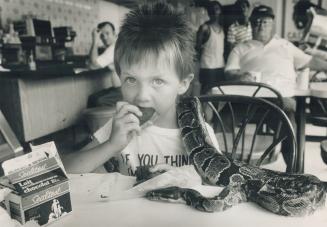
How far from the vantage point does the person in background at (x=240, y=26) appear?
1.61m

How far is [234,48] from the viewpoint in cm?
218

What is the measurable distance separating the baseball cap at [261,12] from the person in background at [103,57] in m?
0.95

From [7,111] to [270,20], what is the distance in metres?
1.69

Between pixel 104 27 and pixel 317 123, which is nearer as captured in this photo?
pixel 317 123

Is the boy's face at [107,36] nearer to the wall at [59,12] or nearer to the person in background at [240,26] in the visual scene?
the wall at [59,12]

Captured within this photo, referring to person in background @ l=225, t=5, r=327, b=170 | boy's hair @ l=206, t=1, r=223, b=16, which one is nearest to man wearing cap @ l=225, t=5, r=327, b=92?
person in background @ l=225, t=5, r=327, b=170

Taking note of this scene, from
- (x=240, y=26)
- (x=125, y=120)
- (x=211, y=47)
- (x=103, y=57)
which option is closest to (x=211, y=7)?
(x=211, y=47)

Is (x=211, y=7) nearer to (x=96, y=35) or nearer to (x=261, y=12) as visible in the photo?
(x=261, y=12)

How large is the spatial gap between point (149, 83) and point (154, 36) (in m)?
0.10

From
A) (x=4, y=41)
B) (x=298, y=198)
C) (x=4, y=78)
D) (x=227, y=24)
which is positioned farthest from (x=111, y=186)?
(x=4, y=41)

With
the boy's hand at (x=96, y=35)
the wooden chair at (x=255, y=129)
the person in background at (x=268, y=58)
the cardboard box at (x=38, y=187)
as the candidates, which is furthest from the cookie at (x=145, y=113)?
the boy's hand at (x=96, y=35)

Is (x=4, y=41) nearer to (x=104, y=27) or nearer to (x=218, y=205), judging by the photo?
(x=104, y=27)

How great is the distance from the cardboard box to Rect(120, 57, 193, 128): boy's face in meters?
0.26

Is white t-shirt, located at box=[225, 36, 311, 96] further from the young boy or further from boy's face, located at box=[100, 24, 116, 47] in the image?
the young boy
